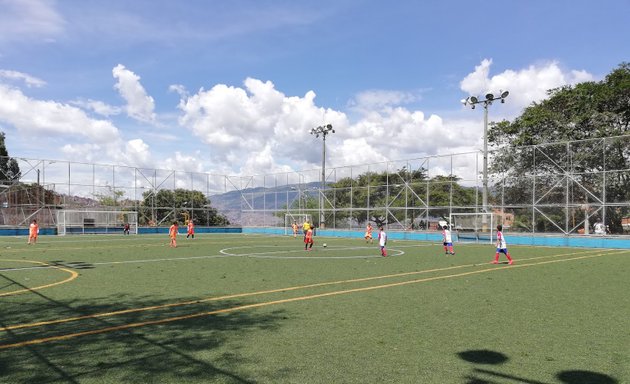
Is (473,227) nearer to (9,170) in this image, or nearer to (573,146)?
(573,146)

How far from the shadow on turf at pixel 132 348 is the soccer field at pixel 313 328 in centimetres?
3

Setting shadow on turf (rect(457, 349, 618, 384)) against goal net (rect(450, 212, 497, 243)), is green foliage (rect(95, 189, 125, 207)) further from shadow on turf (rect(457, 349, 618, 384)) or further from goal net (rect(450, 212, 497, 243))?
shadow on turf (rect(457, 349, 618, 384))

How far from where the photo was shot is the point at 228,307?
9094 mm

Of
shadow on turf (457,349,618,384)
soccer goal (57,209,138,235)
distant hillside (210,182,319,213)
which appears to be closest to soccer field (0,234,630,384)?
shadow on turf (457,349,618,384)

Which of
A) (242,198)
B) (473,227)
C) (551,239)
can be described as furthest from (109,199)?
(551,239)

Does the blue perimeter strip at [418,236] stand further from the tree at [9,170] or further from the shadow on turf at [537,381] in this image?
the shadow on turf at [537,381]

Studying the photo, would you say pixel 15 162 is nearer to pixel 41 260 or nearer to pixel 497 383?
pixel 41 260

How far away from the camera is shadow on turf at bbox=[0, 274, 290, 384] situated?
5.15 m

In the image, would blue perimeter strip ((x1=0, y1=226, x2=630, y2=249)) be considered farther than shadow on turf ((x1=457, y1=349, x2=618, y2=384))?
Yes

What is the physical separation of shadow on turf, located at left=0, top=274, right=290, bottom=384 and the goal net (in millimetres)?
29054

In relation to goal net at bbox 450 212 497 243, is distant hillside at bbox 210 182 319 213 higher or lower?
higher

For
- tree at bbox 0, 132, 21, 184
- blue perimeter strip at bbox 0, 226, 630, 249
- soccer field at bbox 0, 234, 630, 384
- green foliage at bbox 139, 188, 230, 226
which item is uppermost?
tree at bbox 0, 132, 21, 184

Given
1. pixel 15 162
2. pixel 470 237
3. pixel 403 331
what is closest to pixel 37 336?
pixel 403 331

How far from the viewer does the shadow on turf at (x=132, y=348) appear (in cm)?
515
